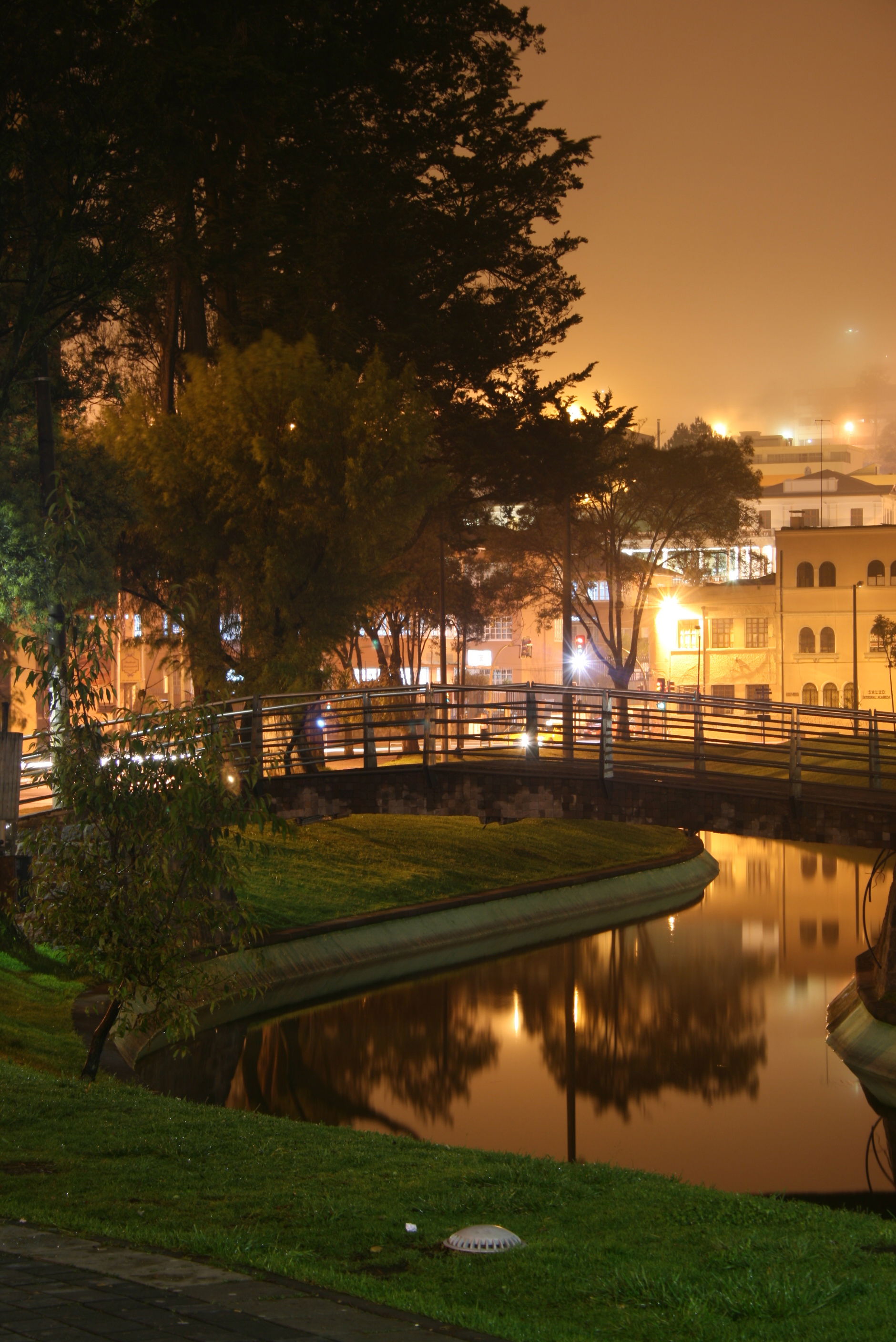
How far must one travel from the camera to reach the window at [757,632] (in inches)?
3329

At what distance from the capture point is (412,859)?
1339 inches

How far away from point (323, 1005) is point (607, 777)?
6.79 m

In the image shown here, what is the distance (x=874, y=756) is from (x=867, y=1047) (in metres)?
4.29

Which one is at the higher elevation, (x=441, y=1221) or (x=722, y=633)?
(x=722, y=633)

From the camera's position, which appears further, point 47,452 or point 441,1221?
point 47,452

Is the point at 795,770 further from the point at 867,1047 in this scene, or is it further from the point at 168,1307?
Result: the point at 168,1307

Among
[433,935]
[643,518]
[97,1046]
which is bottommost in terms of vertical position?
[433,935]

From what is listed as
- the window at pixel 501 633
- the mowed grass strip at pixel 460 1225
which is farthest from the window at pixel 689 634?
the mowed grass strip at pixel 460 1225

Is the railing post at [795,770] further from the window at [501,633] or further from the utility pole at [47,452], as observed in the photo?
the window at [501,633]

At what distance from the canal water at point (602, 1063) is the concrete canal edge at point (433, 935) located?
0.55m

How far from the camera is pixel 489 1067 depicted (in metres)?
21.7

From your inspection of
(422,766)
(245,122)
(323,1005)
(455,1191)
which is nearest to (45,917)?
(455,1191)

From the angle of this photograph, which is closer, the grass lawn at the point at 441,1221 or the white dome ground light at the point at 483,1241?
the grass lawn at the point at 441,1221

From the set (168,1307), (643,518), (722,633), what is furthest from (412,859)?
(722,633)
